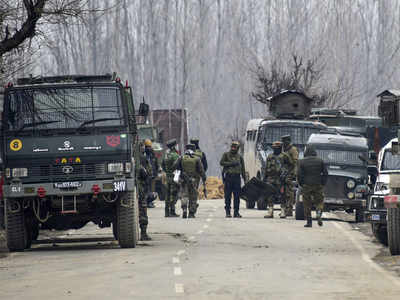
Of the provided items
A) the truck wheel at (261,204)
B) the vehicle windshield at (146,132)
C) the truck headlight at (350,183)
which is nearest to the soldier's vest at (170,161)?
Result: the truck headlight at (350,183)

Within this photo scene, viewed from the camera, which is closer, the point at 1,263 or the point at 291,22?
the point at 1,263

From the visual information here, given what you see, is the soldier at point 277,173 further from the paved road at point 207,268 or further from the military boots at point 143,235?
the military boots at point 143,235

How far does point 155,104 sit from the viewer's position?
81.5 m

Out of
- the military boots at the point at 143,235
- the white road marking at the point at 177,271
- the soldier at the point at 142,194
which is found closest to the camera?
the white road marking at the point at 177,271

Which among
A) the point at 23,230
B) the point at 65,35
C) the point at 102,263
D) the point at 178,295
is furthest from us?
the point at 65,35

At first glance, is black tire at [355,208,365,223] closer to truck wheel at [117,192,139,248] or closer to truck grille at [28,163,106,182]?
truck wheel at [117,192,139,248]

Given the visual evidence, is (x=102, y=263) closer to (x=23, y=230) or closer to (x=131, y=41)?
(x=23, y=230)

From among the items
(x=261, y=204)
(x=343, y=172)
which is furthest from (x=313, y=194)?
(x=261, y=204)

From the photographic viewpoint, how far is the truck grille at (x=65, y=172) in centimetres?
1869

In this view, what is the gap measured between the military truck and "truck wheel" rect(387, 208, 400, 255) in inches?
164

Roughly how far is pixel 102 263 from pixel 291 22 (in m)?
60.8

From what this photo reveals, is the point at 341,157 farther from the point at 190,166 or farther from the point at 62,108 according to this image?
the point at 62,108

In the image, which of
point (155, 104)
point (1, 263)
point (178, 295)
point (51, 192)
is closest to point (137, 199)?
point (51, 192)

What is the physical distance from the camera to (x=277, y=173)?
2950cm
